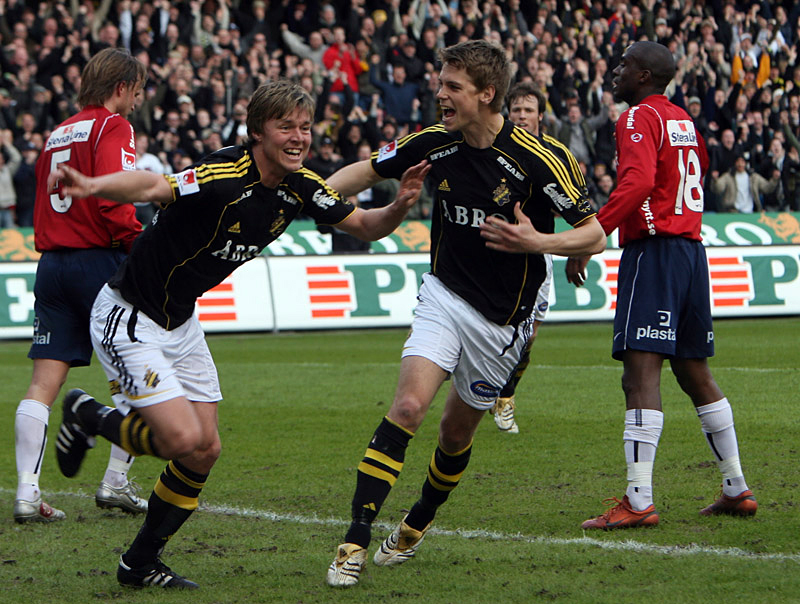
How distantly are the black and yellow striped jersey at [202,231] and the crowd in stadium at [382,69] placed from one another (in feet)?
42.7

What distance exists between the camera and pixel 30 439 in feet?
21.1

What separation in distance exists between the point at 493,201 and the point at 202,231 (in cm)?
129

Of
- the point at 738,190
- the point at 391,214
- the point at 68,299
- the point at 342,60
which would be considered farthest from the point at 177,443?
the point at 738,190

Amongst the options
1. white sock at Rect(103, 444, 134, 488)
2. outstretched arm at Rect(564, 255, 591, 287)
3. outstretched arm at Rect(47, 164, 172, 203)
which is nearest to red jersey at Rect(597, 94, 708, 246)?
outstretched arm at Rect(564, 255, 591, 287)

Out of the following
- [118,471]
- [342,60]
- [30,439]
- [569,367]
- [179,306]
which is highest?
[342,60]

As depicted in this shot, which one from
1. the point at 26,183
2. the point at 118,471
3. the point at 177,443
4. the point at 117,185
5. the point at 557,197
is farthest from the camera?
the point at 26,183

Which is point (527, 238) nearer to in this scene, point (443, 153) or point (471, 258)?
point (471, 258)

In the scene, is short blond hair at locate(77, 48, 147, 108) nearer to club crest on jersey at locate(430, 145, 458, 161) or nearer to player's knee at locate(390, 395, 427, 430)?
club crest on jersey at locate(430, 145, 458, 161)

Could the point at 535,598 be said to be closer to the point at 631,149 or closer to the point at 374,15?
the point at 631,149

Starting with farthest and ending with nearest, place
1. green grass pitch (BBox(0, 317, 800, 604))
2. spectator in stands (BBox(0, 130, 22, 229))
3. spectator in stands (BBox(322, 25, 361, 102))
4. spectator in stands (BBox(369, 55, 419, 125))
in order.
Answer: spectator in stands (BBox(322, 25, 361, 102))
spectator in stands (BBox(369, 55, 419, 125))
spectator in stands (BBox(0, 130, 22, 229))
green grass pitch (BBox(0, 317, 800, 604))

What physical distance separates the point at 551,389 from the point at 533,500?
4.71 metres

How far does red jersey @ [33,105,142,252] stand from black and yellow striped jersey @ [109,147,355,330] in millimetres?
1249

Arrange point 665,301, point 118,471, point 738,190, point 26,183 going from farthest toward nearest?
point 738,190
point 26,183
point 118,471
point 665,301

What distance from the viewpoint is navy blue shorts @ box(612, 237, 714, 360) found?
234 inches
